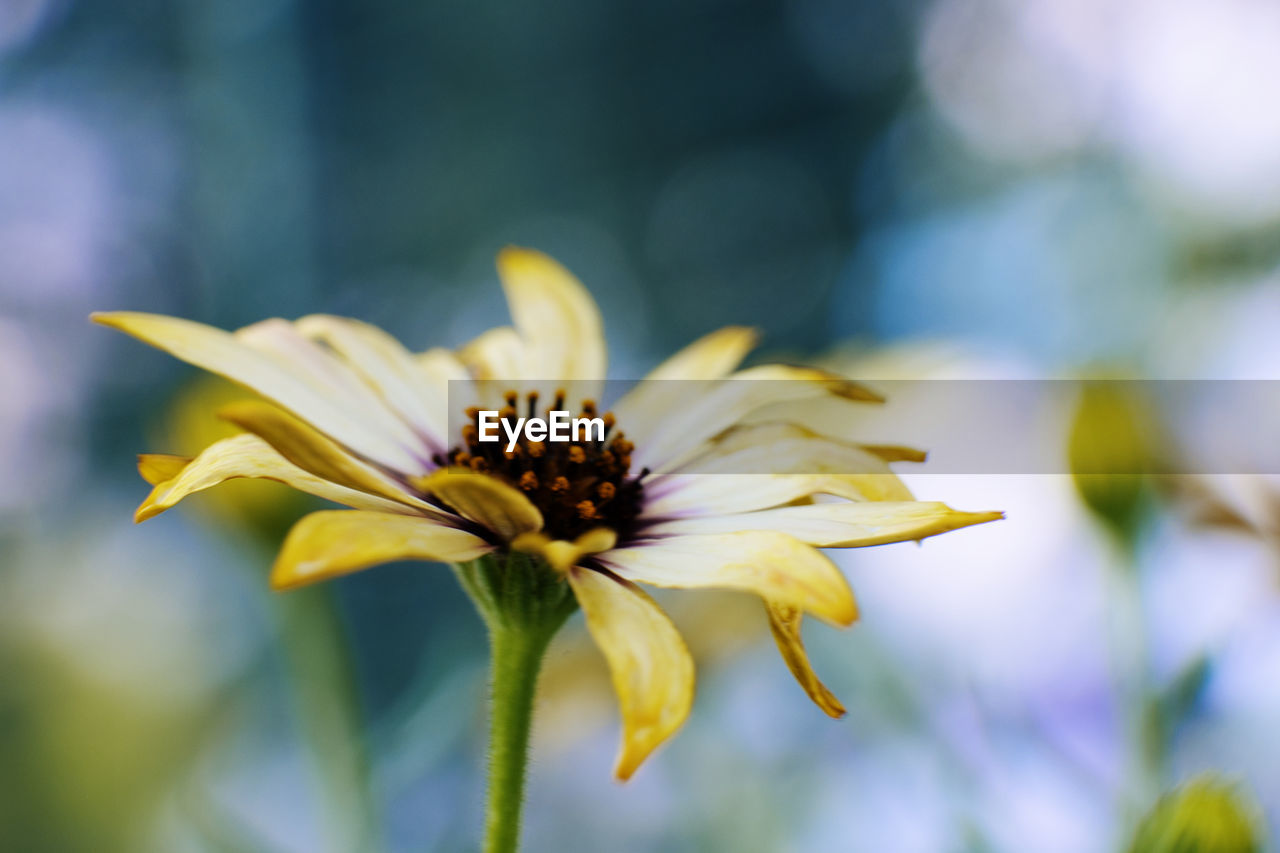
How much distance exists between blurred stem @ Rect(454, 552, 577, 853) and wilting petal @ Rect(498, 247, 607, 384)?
0.10 meters

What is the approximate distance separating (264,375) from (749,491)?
0.12m

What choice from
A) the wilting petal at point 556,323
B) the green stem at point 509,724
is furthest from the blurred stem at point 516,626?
the wilting petal at point 556,323

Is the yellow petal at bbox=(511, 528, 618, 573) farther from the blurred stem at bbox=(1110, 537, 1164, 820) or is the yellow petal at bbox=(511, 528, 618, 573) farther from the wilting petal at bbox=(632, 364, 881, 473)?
the blurred stem at bbox=(1110, 537, 1164, 820)

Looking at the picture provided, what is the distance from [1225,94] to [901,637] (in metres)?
0.67

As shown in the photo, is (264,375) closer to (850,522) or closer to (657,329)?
(850,522)

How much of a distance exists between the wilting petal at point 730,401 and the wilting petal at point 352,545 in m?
0.10

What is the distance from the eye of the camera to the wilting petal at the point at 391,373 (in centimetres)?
27

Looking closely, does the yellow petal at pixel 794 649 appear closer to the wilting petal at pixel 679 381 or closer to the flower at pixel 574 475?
the flower at pixel 574 475

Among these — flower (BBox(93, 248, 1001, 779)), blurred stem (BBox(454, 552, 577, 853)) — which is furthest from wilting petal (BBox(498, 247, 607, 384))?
blurred stem (BBox(454, 552, 577, 853))

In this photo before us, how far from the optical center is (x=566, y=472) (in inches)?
10.8

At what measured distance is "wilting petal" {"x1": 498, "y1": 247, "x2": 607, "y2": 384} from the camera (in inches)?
12.2

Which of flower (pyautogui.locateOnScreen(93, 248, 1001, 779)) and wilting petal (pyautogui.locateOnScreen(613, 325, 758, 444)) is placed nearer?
flower (pyautogui.locateOnScreen(93, 248, 1001, 779))

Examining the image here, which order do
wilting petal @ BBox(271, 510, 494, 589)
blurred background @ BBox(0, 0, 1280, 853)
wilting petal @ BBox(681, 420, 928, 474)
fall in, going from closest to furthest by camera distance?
wilting petal @ BBox(271, 510, 494, 589) < wilting petal @ BBox(681, 420, 928, 474) < blurred background @ BBox(0, 0, 1280, 853)

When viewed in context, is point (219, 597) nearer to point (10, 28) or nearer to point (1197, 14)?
point (10, 28)
